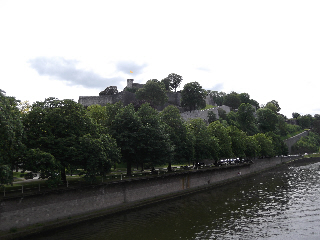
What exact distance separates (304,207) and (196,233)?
19.0 m

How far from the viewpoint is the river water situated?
28547 mm

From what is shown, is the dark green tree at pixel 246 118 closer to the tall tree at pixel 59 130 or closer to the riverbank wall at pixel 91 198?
the riverbank wall at pixel 91 198

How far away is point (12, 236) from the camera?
25969 mm


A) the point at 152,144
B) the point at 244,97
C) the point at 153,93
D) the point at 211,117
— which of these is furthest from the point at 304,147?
the point at 152,144

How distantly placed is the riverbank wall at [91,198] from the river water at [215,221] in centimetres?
183

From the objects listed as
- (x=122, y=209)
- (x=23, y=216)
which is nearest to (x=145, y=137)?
(x=122, y=209)

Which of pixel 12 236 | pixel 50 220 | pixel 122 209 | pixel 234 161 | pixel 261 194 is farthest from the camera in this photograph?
pixel 234 161

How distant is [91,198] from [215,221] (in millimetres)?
14911

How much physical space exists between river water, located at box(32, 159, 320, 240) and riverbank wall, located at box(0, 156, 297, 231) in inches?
72.0

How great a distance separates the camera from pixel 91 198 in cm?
3484

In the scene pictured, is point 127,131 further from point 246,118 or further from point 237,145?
point 246,118

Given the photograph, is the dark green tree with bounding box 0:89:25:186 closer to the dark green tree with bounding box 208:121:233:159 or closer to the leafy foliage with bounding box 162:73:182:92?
the dark green tree with bounding box 208:121:233:159

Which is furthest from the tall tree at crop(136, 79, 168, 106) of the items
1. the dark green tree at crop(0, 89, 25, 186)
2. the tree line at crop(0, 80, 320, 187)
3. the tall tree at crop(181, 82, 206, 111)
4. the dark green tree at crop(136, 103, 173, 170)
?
the dark green tree at crop(0, 89, 25, 186)

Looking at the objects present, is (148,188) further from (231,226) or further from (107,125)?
(231,226)
